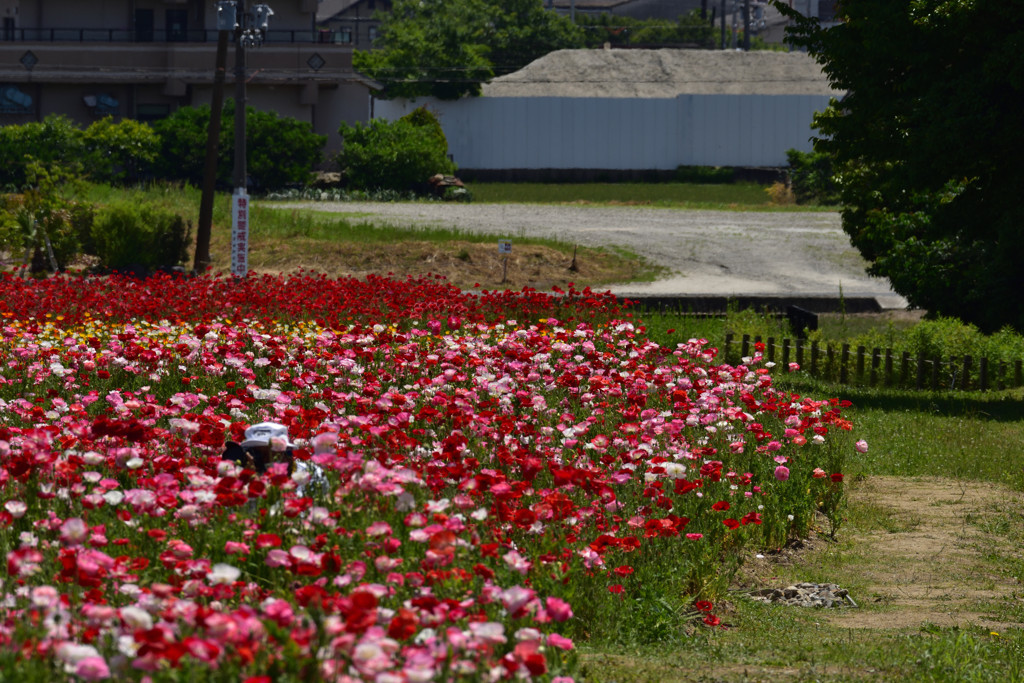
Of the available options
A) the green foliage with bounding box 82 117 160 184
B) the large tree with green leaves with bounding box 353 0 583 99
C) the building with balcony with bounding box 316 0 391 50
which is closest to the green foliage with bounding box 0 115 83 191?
the green foliage with bounding box 82 117 160 184

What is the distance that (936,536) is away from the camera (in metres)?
9.19

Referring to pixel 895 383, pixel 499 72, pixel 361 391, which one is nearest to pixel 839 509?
pixel 361 391

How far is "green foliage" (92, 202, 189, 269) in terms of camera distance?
2844 cm

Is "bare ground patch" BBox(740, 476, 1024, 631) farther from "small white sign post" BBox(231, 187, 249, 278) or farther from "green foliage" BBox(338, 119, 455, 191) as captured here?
"green foliage" BBox(338, 119, 455, 191)

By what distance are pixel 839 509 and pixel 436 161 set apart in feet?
131

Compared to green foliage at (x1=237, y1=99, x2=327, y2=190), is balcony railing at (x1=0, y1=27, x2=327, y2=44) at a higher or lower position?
higher

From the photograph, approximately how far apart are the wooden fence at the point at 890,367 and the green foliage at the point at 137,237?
595 inches

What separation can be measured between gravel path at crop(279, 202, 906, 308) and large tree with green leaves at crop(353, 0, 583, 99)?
17.3 metres

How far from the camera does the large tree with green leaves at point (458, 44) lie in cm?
5838

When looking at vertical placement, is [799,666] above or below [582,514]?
below

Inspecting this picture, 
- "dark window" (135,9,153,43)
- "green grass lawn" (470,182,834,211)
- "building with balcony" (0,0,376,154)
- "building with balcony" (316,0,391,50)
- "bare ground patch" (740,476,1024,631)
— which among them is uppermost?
"building with balcony" (316,0,391,50)

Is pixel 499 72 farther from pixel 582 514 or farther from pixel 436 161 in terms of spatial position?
pixel 582 514

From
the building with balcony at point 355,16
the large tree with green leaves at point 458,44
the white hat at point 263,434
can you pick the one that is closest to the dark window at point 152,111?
the large tree with green leaves at point 458,44

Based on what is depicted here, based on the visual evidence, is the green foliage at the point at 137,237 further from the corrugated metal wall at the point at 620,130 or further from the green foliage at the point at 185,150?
the corrugated metal wall at the point at 620,130
